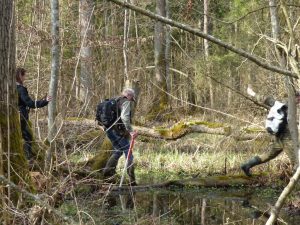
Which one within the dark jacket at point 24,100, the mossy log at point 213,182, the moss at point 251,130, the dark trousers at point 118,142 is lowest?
the mossy log at point 213,182

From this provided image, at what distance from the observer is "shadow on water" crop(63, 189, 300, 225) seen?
708 centimetres

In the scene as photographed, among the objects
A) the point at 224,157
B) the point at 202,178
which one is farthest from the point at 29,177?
the point at 224,157

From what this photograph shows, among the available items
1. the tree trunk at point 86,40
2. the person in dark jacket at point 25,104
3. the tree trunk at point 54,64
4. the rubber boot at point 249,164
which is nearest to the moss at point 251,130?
the rubber boot at point 249,164

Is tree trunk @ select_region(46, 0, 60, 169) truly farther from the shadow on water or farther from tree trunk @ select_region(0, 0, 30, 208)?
tree trunk @ select_region(0, 0, 30, 208)

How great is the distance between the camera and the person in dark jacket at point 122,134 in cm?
929

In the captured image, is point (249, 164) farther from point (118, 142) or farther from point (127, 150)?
point (118, 142)

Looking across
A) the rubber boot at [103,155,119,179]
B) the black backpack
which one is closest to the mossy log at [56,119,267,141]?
the rubber boot at [103,155,119,179]

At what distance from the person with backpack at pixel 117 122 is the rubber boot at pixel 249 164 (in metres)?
2.00

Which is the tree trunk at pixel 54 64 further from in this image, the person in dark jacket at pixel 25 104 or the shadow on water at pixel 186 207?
the shadow on water at pixel 186 207

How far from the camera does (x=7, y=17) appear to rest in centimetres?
539

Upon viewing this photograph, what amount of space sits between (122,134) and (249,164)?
2.35 metres

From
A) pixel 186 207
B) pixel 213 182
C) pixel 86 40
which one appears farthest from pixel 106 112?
pixel 86 40

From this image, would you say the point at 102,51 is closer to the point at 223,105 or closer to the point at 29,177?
the point at 223,105

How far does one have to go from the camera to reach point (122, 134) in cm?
977
